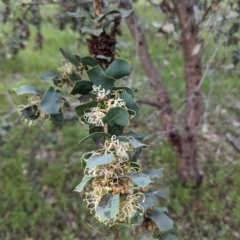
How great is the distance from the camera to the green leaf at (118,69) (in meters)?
0.82

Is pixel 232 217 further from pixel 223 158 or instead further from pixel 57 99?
pixel 57 99

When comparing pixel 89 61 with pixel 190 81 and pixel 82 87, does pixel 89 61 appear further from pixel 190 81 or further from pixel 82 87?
pixel 190 81

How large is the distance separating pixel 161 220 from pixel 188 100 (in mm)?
1315

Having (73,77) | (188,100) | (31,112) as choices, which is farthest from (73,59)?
(188,100)

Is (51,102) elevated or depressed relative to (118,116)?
depressed

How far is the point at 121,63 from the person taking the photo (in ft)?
2.70

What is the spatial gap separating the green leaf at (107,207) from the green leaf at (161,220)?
13.9 inches

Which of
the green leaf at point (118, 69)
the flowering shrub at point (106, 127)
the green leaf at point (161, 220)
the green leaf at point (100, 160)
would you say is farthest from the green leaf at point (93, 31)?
the green leaf at point (161, 220)

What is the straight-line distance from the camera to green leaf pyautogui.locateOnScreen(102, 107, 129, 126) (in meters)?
0.73

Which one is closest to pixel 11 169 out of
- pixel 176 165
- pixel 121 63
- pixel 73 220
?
pixel 73 220

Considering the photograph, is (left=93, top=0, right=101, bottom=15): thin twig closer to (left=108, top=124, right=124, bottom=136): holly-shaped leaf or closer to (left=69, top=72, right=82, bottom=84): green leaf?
(left=69, top=72, right=82, bottom=84): green leaf

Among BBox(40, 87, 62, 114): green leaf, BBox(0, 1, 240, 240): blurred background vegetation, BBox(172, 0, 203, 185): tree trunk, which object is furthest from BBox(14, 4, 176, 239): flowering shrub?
BBox(0, 1, 240, 240): blurred background vegetation

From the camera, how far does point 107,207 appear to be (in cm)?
65

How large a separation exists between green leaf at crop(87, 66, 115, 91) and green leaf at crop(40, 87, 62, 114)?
156mm
